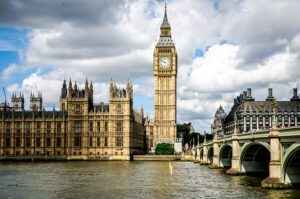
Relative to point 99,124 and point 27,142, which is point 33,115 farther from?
point 99,124

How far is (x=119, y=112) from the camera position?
465 ft

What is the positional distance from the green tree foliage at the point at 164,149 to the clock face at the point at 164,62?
31769mm

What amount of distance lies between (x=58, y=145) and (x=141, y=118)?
4444 cm

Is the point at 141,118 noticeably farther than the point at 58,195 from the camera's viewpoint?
Yes

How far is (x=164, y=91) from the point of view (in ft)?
556

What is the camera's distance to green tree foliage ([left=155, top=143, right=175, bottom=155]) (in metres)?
150

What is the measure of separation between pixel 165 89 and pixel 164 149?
27.0m

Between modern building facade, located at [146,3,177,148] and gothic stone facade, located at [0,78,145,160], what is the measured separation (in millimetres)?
21696

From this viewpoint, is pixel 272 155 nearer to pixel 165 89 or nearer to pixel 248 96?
pixel 165 89

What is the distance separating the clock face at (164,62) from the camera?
172m

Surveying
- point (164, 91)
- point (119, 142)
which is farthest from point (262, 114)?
point (119, 142)

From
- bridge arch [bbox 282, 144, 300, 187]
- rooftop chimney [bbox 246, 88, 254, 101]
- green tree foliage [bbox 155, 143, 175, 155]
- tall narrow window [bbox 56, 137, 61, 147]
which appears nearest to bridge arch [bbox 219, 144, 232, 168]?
bridge arch [bbox 282, 144, 300, 187]

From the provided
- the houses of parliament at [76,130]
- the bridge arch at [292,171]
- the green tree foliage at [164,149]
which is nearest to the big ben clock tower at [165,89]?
the green tree foliage at [164,149]

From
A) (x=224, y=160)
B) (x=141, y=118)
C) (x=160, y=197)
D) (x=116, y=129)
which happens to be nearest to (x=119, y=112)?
(x=116, y=129)
